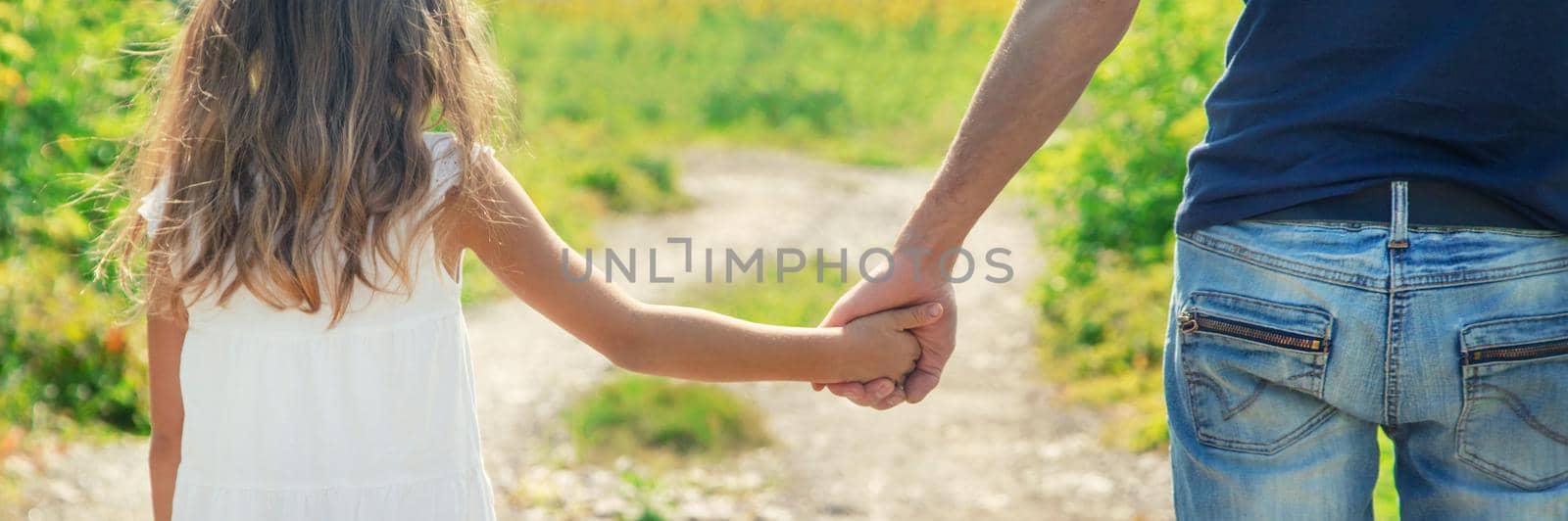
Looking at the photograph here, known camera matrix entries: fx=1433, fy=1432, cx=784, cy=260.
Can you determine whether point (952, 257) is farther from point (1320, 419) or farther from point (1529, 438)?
point (1529, 438)

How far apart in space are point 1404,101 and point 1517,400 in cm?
37

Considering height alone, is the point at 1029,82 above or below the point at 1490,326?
above

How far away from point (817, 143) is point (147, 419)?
8.93 metres

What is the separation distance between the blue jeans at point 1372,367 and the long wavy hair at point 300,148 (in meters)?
0.99

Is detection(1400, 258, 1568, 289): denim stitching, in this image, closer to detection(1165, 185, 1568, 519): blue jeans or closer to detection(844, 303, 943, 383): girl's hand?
detection(1165, 185, 1568, 519): blue jeans

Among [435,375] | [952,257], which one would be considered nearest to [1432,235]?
[952,257]

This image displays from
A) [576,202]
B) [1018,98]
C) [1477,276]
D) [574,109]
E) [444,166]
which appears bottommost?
[1477,276]

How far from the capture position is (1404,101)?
161 centimetres

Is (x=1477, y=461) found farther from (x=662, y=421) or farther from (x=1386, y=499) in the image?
(x=662, y=421)

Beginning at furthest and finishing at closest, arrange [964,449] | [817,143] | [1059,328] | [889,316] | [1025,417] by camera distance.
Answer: [817,143] < [1059,328] < [1025,417] < [964,449] < [889,316]

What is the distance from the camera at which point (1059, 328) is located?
599 cm

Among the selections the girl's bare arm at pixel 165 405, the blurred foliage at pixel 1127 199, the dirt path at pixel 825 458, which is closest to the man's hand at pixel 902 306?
the girl's bare arm at pixel 165 405

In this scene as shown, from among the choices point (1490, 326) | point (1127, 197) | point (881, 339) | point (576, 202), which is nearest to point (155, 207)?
point (881, 339)

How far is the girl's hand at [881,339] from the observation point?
247 cm
